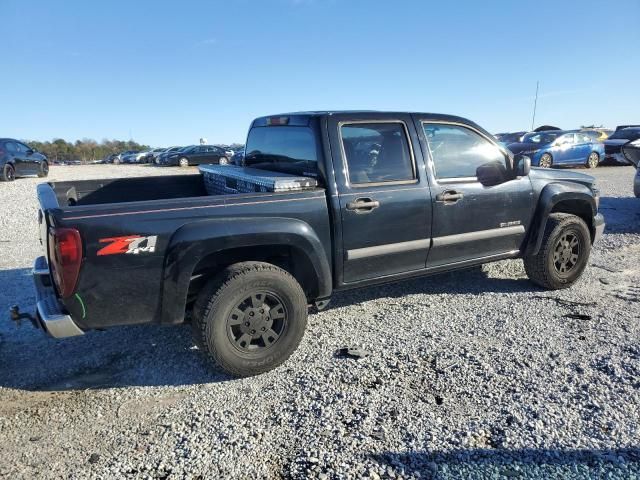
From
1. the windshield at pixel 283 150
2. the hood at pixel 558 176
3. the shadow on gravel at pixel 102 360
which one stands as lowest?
the shadow on gravel at pixel 102 360

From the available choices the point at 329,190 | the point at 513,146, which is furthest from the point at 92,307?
the point at 513,146

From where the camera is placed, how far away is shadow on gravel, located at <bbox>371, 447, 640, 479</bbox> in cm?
233

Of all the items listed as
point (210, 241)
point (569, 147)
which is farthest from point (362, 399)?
point (569, 147)

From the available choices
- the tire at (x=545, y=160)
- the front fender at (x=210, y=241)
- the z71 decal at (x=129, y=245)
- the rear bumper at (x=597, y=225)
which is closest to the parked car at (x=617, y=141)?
the tire at (x=545, y=160)

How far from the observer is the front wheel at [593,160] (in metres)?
18.8

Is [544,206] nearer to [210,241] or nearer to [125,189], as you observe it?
[210,241]

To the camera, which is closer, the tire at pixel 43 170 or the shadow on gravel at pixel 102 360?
the shadow on gravel at pixel 102 360

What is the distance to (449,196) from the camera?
4043 mm

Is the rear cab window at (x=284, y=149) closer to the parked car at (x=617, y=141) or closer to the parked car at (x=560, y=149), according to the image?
the parked car at (x=560, y=149)

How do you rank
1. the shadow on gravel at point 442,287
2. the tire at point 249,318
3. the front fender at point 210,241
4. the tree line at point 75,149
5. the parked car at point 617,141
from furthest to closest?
the tree line at point 75,149
the parked car at point 617,141
the shadow on gravel at point 442,287
the tire at point 249,318
the front fender at point 210,241

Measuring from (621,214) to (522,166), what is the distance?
6.04 m

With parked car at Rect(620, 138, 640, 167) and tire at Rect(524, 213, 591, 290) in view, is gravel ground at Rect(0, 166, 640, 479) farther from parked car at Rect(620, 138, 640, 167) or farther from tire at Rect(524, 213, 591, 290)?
parked car at Rect(620, 138, 640, 167)

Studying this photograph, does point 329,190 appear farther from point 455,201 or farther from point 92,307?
point 92,307

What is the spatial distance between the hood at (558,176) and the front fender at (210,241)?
2.59 metres
